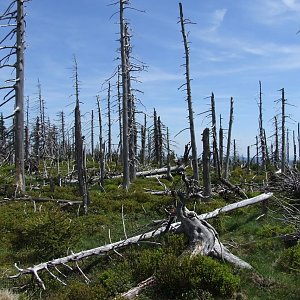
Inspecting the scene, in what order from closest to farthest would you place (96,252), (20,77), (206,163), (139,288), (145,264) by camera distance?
(139,288) → (145,264) → (96,252) → (206,163) → (20,77)

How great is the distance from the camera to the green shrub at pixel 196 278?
8.96m

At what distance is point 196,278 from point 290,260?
2876mm

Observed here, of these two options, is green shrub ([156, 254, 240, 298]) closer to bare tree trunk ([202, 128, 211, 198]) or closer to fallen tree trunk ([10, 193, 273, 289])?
fallen tree trunk ([10, 193, 273, 289])

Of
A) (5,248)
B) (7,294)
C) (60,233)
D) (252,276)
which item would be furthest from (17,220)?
(252,276)

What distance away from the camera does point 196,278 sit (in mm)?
9000

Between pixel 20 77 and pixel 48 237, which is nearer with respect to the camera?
pixel 48 237

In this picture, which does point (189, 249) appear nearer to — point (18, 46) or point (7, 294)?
point (7, 294)

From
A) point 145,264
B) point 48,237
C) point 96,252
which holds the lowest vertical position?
point 145,264

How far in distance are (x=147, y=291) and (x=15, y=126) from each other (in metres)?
15.1

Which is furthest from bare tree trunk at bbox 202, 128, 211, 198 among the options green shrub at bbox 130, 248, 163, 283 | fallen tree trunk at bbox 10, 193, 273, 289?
green shrub at bbox 130, 248, 163, 283

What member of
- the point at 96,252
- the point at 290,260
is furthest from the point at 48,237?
the point at 290,260

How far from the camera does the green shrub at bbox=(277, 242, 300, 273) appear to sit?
10.3 m

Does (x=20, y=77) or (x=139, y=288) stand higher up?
(x=20, y=77)

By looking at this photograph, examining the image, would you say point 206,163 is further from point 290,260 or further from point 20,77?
point 20,77
